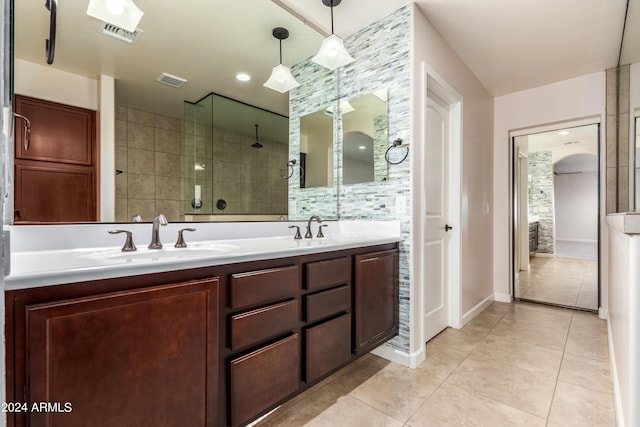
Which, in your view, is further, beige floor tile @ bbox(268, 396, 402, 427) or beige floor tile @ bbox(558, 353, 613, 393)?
beige floor tile @ bbox(558, 353, 613, 393)

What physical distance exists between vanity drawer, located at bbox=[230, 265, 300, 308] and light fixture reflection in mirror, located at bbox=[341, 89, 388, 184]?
1.19 metres

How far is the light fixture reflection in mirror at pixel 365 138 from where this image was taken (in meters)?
2.24

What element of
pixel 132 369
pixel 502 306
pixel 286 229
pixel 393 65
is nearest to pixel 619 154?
pixel 502 306

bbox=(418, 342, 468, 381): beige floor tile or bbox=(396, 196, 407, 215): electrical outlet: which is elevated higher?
bbox=(396, 196, 407, 215): electrical outlet

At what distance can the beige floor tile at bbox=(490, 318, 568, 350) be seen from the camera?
2.41 meters

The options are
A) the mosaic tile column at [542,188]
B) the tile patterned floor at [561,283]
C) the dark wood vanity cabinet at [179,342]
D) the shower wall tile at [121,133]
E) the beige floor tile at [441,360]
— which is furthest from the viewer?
the mosaic tile column at [542,188]

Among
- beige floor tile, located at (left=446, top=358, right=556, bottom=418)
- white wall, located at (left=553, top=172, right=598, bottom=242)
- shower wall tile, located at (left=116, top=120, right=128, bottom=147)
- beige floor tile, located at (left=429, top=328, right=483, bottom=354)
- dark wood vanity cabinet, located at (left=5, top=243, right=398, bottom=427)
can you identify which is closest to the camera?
dark wood vanity cabinet, located at (left=5, top=243, right=398, bottom=427)

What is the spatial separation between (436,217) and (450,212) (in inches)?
11.0

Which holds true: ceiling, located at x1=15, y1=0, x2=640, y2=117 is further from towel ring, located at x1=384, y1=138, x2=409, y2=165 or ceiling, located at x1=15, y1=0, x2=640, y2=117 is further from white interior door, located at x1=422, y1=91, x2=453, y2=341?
towel ring, located at x1=384, y1=138, x2=409, y2=165

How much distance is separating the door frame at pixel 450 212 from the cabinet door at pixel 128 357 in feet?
4.83

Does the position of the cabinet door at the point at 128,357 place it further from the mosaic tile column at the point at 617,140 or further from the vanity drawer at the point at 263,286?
the mosaic tile column at the point at 617,140

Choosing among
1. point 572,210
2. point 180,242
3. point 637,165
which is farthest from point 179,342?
point 572,210

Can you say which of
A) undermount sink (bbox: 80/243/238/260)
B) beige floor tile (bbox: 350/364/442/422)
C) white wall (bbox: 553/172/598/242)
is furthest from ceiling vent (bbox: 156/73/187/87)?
white wall (bbox: 553/172/598/242)

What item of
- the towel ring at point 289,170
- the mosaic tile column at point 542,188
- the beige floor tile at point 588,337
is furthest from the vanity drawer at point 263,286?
the mosaic tile column at point 542,188
